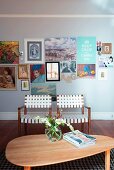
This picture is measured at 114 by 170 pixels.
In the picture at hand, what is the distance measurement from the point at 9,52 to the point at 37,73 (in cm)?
89

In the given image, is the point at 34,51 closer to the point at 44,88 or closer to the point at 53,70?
the point at 53,70

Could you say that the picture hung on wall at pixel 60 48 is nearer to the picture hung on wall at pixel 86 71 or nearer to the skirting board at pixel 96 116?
the picture hung on wall at pixel 86 71

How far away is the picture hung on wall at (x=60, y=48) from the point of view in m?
5.08

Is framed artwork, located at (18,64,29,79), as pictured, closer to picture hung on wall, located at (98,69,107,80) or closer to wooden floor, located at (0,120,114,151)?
wooden floor, located at (0,120,114,151)

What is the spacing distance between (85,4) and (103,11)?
0.63 m

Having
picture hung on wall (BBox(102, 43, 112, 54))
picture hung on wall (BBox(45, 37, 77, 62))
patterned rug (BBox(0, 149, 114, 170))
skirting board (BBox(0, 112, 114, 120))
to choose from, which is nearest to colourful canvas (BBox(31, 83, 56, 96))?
picture hung on wall (BBox(45, 37, 77, 62))

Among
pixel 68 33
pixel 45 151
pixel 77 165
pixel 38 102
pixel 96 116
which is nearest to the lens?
pixel 45 151

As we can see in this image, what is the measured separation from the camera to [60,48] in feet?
16.7

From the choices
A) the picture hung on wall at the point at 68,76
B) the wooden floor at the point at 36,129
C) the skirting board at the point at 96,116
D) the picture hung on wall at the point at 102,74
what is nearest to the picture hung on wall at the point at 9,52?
the picture hung on wall at the point at 68,76

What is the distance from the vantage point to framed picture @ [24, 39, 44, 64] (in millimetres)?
5082

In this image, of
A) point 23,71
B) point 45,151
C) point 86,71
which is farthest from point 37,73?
point 45,151

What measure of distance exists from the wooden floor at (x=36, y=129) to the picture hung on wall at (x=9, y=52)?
1.55 metres

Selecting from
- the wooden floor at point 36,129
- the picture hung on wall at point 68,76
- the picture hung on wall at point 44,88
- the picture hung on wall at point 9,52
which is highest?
the picture hung on wall at point 9,52

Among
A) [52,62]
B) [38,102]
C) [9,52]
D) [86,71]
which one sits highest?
[9,52]
